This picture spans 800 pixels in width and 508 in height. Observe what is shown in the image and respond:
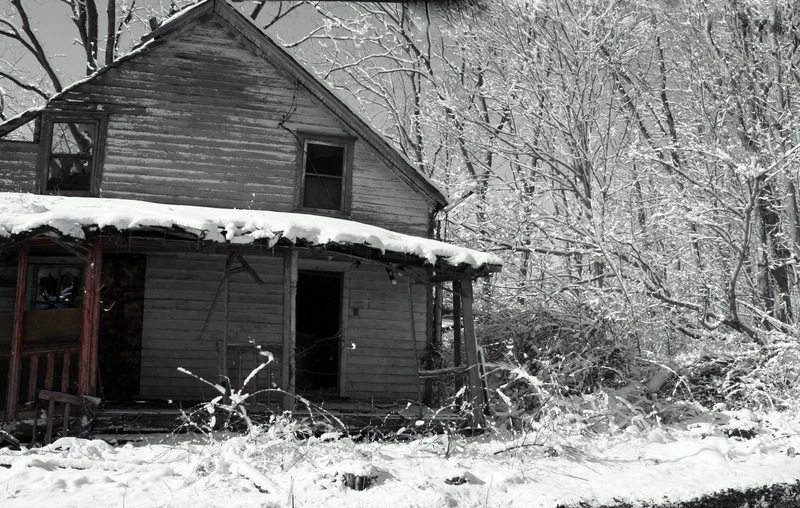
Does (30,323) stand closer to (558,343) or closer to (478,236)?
(558,343)

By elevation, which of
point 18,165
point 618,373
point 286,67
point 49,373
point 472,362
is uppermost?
point 286,67

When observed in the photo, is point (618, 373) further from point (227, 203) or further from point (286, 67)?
point (286, 67)

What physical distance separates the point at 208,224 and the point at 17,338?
2.63 m

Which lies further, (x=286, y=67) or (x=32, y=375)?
(x=286, y=67)

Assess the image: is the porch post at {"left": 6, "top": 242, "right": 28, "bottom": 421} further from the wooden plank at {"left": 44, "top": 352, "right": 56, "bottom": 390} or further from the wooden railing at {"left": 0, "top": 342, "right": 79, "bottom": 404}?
the wooden plank at {"left": 44, "top": 352, "right": 56, "bottom": 390}

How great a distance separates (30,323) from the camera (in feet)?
27.1

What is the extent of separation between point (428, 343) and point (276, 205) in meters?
3.77

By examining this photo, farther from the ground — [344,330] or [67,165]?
[67,165]

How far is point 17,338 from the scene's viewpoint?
799cm

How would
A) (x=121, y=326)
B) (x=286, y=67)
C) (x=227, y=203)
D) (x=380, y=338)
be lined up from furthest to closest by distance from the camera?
1. (x=380, y=338)
2. (x=286, y=67)
3. (x=227, y=203)
4. (x=121, y=326)

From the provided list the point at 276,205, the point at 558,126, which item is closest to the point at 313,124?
the point at 276,205

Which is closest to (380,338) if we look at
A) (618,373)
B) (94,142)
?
(618,373)

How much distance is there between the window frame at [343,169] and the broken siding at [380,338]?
1.21 metres

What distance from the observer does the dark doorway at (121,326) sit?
1114 cm
